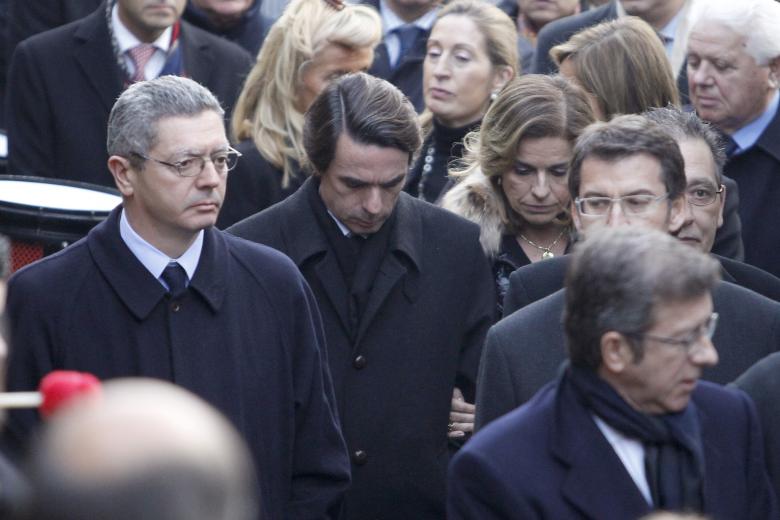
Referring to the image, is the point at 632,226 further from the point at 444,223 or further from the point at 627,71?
the point at 627,71

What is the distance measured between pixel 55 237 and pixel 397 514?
4.64 ft

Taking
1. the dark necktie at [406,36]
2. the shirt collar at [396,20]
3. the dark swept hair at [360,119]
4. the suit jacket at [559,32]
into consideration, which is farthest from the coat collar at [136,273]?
the shirt collar at [396,20]

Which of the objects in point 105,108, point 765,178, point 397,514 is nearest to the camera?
point 397,514

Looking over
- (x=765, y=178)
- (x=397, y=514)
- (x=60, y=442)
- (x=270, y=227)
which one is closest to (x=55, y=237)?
(x=270, y=227)

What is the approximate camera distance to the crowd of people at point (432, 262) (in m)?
3.57

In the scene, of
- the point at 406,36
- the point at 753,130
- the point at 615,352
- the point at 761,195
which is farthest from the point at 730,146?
the point at 615,352

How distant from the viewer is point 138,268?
439 cm

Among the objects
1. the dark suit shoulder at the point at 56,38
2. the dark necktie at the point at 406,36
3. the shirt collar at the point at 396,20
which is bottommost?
the dark necktie at the point at 406,36

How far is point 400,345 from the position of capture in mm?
5145

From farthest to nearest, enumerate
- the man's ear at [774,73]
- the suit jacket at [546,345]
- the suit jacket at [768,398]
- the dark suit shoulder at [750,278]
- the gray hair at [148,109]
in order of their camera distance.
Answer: the man's ear at [774,73]
the dark suit shoulder at [750,278]
the gray hair at [148,109]
the suit jacket at [546,345]
the suit jacket at [768,398]

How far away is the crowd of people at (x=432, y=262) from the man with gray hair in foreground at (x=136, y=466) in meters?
0.09

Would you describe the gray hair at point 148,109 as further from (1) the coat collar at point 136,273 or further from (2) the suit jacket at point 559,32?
(2) the suit jacket at point 559,32

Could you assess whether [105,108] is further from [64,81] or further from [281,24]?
[281,24]

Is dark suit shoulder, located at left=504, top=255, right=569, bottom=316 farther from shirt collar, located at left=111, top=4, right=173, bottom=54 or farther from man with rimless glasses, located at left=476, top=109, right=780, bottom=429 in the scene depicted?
shirt collar, located at left=111, top=4, right=173, bottom=54
